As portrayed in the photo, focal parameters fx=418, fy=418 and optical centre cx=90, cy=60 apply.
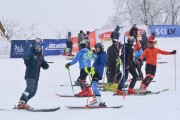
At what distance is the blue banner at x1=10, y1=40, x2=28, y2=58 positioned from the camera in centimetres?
2911

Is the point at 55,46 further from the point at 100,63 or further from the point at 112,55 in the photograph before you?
the point at 100,63

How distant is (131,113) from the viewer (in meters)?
8.45

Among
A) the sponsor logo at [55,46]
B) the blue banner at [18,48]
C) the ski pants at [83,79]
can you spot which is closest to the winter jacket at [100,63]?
the ski pants at [83,79]

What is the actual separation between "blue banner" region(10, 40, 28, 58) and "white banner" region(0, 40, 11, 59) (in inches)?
11.4

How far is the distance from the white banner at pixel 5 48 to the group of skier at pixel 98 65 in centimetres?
1502

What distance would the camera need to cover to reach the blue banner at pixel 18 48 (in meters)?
29.1

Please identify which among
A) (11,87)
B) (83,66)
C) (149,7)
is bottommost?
(11,87)

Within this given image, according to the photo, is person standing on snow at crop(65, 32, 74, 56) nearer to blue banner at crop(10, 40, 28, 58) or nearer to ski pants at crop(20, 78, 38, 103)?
blue banner at crop(10, 40, 28, 58)

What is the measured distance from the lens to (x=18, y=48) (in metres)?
29.3

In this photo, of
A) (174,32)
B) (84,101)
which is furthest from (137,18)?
(84,101)

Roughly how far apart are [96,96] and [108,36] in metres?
17.0

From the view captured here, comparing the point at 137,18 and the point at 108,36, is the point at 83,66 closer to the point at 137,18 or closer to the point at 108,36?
the point at 108,36

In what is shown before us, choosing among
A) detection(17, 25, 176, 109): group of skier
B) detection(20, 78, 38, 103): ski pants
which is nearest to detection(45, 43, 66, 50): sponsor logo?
detection(17, 25, 176, 109): group of skier

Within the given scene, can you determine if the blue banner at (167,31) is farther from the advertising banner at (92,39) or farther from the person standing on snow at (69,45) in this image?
the person standing on snow at (69,45)
